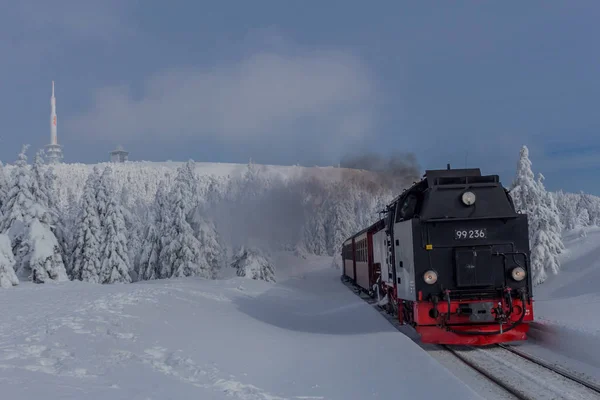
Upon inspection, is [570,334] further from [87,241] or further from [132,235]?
[132,235]

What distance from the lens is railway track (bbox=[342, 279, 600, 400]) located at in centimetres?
A: 853

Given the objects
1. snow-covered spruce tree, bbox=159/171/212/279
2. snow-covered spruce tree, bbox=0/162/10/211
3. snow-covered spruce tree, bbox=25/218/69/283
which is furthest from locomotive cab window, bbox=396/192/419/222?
snow-covered spruce tree, bbox=0/162/10/211

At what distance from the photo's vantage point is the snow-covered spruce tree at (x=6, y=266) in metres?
23.2

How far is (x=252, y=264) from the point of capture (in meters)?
44.0

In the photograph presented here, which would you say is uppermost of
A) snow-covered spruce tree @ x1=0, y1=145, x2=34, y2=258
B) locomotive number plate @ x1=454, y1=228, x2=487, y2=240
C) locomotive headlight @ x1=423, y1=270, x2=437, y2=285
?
snow-covered spruce tree @ x1=0, y1=145, x2=34, y2=258

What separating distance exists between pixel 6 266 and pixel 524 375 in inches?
909

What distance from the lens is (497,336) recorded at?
1211 centimetres

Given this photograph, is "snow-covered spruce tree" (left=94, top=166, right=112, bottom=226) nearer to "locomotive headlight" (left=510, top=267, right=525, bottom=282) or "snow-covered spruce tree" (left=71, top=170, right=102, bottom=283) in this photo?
"snow-covered spruce tree" (left=71, top=170, right=102, bottom=283)

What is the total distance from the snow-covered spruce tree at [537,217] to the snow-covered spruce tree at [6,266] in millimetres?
36482

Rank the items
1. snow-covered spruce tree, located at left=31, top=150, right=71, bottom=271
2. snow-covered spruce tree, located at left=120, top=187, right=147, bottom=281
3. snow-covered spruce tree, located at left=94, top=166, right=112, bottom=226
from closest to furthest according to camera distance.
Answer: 1. snow-covered spruce tree, located at left=31, top=150, right=71, bottom=271
2. snow-covered spruce tree, located at left=94, top=166, right=112, bottom=226
3. snow-covered spruce tree, located at left=120, top=187, right=147, bottom=281

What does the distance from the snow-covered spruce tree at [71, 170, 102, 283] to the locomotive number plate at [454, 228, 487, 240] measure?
37147 millimetres

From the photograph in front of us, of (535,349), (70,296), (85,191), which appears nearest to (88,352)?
(70,296)

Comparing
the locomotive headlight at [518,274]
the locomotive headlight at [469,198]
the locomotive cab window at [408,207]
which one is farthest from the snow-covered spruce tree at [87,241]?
the locomotive headlight at [518,274]

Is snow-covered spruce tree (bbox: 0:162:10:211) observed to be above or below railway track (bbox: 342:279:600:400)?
above
